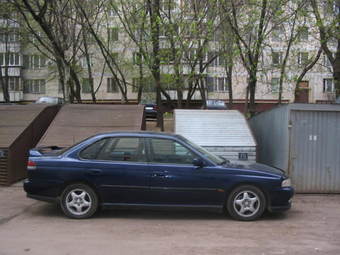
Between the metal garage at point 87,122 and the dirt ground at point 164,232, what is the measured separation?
8.38 ft

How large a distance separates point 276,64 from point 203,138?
8.65 metres

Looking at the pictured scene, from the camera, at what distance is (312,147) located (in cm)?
904

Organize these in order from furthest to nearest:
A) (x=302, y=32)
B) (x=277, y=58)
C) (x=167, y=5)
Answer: (x=277, y=58), (x=167, y=5), (x=302, y=32)

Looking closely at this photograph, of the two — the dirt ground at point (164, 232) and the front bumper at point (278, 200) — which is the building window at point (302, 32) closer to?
the dirt ground at point (164, 232)

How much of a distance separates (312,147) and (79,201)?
17.8 ft

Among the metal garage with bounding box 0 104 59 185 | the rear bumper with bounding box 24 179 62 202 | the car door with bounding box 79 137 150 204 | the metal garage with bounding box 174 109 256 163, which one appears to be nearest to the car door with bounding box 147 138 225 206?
the car door with bounding box 79 137 150 204

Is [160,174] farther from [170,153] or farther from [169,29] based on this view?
[169,29]

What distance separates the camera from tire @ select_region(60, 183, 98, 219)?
6586 mm

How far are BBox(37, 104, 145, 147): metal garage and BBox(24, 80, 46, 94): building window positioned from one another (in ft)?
122

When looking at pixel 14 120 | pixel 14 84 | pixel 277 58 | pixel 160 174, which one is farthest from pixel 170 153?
pixel 14 84

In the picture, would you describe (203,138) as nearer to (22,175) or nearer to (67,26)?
(22,175)

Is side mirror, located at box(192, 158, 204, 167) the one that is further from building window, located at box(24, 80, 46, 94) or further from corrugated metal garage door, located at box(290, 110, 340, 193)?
building window, located at box(24, 80, 46, 94)

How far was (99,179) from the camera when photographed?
259 inches

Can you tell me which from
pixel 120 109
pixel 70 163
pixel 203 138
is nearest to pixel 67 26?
pixel 120 109
